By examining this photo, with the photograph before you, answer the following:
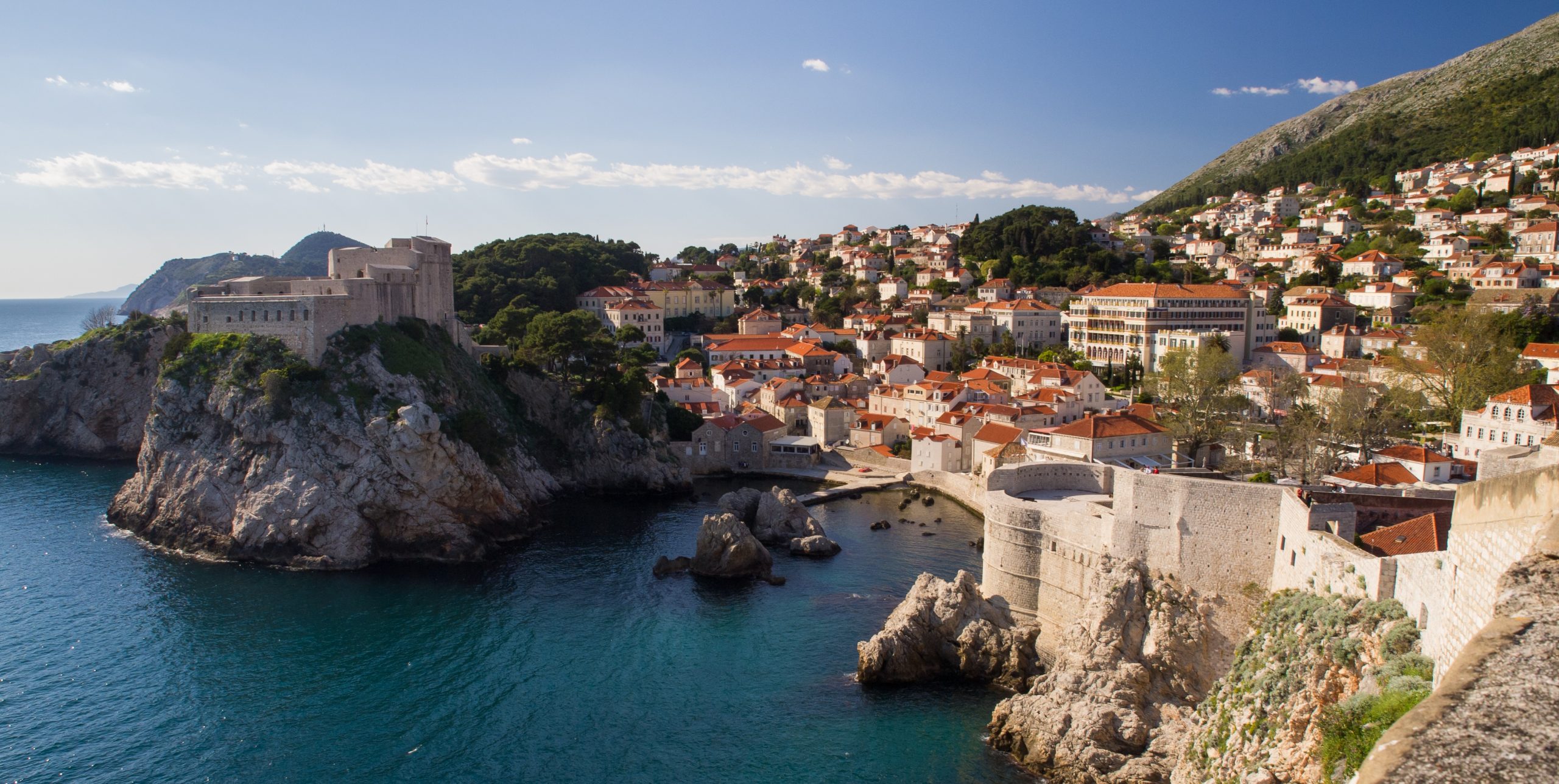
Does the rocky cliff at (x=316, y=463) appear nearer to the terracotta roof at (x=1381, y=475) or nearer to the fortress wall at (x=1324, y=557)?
the fortress wall at (x=1324, y=557)

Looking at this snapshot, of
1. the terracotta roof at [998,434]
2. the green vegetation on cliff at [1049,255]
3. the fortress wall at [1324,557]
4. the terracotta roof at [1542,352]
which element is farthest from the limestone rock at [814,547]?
the green vegetation on cliff at [1049,255]

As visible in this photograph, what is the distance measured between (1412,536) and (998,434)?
25.1 metres

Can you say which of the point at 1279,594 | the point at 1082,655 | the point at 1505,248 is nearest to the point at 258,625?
the point at 1082,655

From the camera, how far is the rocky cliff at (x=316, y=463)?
30484 millimetres

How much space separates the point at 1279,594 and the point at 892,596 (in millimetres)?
12235

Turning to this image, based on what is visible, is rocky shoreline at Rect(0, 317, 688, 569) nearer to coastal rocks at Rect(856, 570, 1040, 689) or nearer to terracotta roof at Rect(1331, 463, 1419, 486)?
coastal rocks at Rect(856, 570, 1040, 689)

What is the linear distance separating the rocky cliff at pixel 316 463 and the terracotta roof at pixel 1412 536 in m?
26.1

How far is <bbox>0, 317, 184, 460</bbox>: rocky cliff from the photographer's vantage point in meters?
45.5

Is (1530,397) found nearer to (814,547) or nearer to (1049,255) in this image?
(814,547)

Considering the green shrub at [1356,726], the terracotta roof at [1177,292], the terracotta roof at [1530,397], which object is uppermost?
the terracotta roof at [1177,292]

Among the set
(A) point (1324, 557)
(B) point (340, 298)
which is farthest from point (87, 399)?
(A) point (1324, 557)

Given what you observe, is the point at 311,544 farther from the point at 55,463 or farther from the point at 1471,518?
the point at 1471,518

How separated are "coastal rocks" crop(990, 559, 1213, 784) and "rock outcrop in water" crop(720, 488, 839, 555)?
1254cm

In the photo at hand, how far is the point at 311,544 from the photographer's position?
30188 mm
